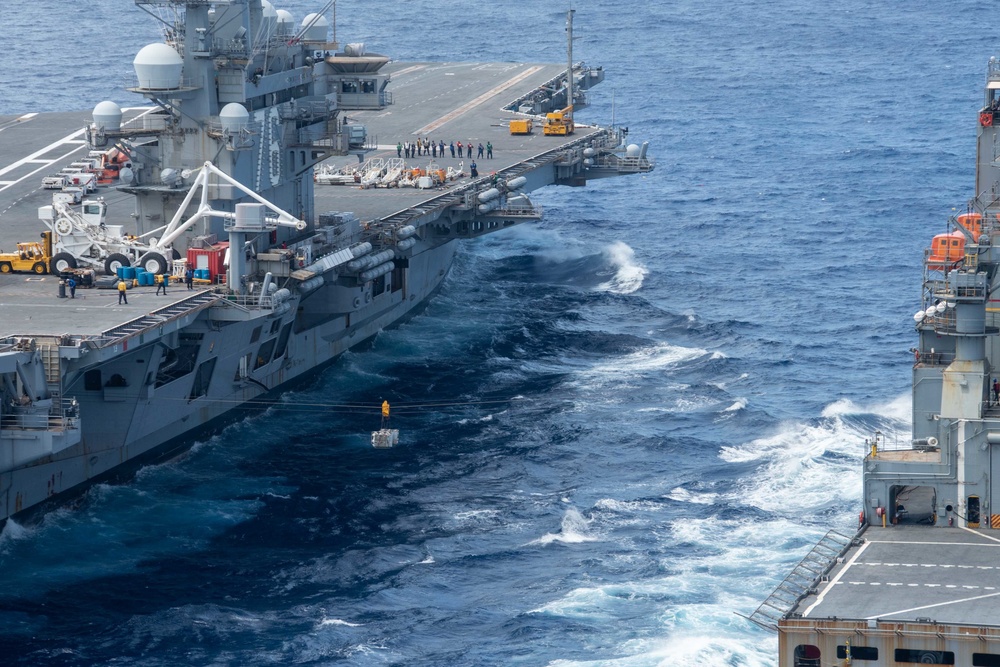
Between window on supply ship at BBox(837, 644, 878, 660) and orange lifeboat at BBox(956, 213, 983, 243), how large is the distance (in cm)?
1261

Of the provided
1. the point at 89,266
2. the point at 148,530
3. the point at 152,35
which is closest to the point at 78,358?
the point at 148,530

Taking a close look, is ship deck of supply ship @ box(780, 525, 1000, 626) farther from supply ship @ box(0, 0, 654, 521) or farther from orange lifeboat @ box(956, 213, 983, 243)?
supply ship @ box(0, 0, 654, 521)

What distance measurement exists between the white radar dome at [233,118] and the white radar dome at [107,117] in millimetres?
3367

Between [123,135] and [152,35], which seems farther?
[152,35]

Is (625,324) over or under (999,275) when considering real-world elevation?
under

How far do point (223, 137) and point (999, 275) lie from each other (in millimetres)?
27494

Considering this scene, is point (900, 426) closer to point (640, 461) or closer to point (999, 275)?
point (640, 461)

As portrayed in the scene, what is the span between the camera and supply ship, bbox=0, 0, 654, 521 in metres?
46.8

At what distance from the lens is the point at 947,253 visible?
38844 mm

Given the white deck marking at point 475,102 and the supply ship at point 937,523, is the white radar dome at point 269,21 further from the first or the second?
the supply ship at point 937,523

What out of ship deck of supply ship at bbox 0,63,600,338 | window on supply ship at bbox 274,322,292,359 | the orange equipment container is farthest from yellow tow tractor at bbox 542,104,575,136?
the orange equipment container

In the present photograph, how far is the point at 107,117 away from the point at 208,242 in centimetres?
518

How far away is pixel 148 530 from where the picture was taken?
4728 cm

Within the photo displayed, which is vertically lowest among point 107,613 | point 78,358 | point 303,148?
point 107,613
